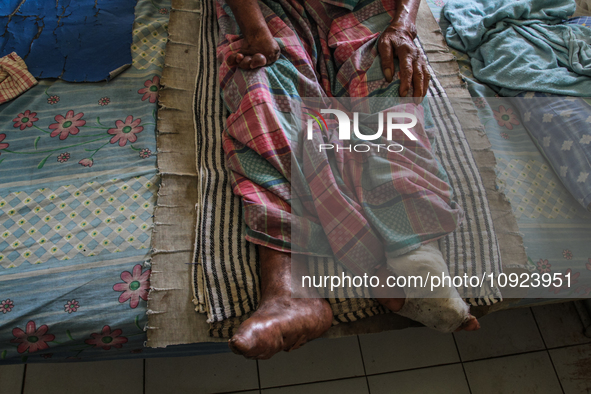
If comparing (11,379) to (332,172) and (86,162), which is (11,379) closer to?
(86,162)

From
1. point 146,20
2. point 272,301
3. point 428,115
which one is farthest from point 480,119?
point 146,20

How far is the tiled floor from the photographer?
1.12 meters

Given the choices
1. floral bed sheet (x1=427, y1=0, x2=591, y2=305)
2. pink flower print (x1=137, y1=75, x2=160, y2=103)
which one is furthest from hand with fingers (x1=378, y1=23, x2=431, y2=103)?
pink flower print (x1=137, y1=75, x2=160, y2=103)

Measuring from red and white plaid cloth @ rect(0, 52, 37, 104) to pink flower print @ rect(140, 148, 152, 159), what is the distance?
0.46 metres

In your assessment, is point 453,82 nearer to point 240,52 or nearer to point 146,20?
point 240,52

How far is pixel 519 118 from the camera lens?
3.84 feet

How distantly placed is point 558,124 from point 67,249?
1363 millimetres

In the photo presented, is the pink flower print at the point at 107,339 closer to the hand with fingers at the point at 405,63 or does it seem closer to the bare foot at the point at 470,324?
the bare foot at the point at 470,324

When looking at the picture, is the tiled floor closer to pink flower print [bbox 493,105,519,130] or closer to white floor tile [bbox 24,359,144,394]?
white floor tile [bbox 24,359,144,394]

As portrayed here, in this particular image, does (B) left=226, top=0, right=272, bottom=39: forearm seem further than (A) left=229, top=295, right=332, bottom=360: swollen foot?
Yes

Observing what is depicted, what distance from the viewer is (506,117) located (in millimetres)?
1174

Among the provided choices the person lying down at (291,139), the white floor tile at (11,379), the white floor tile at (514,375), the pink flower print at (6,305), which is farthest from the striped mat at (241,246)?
the white floor tile at (11,379)

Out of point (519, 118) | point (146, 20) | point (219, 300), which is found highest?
point (146, 20)

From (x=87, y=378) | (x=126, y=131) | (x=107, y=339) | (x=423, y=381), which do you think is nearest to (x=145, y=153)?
(x=126, y=131)
